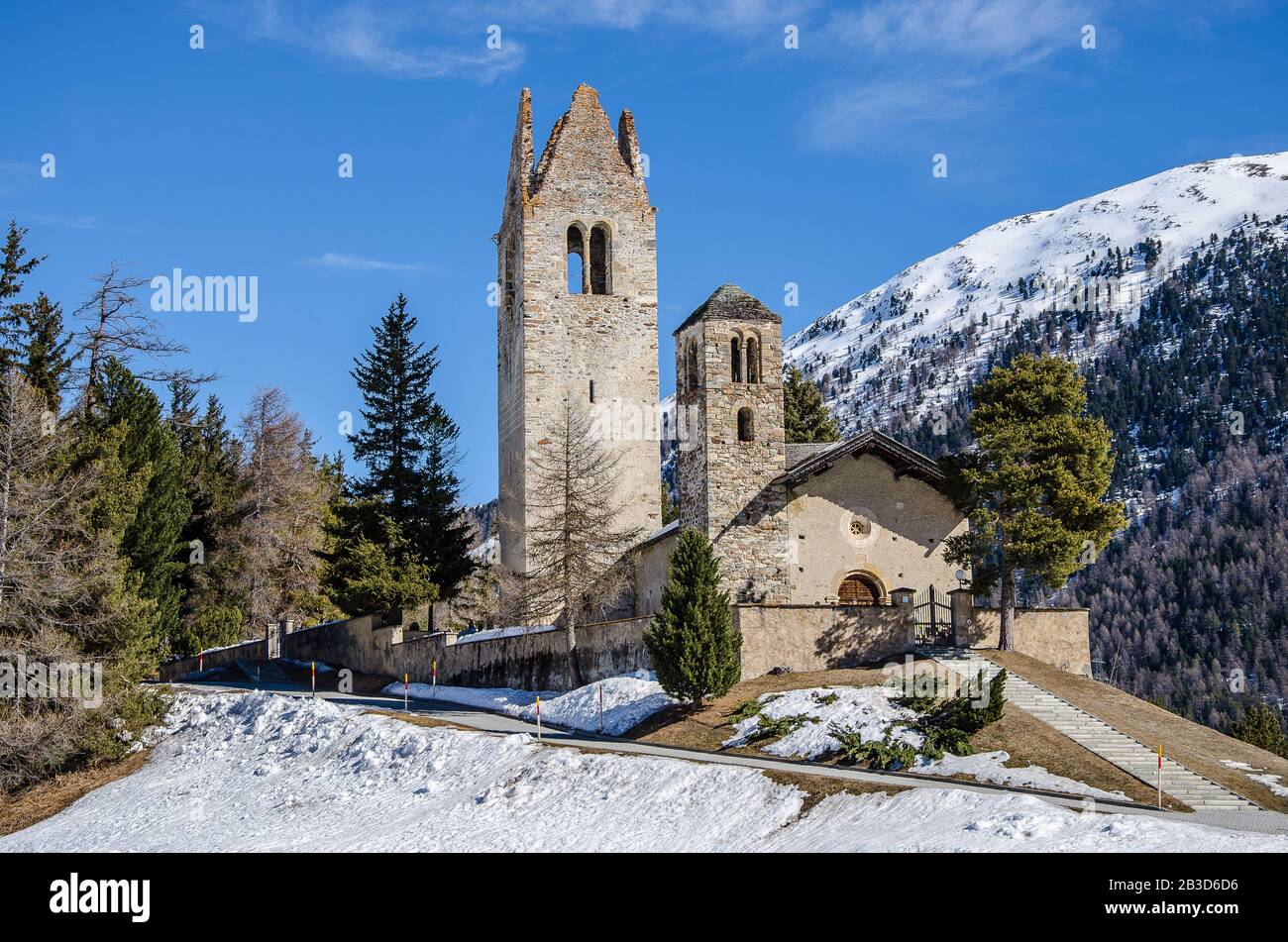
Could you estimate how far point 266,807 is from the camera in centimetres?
3042

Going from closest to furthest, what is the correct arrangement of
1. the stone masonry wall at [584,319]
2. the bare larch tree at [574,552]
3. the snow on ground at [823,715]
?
the snow on ground at [823,715] → the bare larch tree at [574,552] → the stone masonry wall at [584,319]

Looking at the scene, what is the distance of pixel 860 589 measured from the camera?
39.1 metres

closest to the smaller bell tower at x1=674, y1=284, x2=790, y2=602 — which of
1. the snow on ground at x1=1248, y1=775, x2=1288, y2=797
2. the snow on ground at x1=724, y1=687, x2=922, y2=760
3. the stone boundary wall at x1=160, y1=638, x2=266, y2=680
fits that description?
the snow on ground at x1=724, y1=687, x2=922, y2=760

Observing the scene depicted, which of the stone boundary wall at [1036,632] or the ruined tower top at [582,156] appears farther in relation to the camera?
the ruined tower top at [582,156]

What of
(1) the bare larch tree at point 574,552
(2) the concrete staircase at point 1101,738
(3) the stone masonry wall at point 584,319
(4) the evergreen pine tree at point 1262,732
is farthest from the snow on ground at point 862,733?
(3) the stone masonry wall at point 584,319

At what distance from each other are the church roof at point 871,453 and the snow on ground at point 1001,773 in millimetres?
11699

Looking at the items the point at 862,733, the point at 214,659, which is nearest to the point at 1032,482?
the point at 862,733

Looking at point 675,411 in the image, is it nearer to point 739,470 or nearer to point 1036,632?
point 739,470

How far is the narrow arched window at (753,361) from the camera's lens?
38688 millimetres

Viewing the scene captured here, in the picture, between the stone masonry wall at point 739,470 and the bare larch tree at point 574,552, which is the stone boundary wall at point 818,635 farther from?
the bare larch tree at point 574,552

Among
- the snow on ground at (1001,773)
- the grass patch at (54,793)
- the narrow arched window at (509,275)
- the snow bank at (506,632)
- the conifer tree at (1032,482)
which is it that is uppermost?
the narrow arched window at (509,275)

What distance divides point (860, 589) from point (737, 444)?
→ 17.6ft
